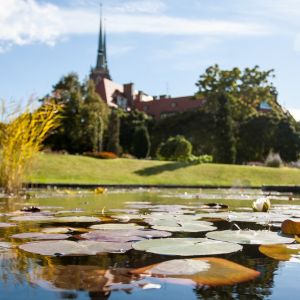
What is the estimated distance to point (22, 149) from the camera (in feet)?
26.0

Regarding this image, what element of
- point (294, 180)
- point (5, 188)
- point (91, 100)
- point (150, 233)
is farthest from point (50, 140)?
point (150, 233)

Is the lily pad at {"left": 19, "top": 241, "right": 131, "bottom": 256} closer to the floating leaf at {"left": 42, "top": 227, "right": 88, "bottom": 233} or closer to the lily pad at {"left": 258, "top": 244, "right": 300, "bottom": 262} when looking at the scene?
the floating leaf at {"left": 42, "top": 227, "right": 88, "bottom": 233}

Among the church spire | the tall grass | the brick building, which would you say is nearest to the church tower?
the church spire

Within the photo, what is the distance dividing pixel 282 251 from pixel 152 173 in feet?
56.2

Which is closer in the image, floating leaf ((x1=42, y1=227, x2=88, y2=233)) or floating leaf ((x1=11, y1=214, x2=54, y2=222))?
floating leaf ((x1=42, y1=227, x2=88, y2=233))

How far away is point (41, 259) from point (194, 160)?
22535 mm

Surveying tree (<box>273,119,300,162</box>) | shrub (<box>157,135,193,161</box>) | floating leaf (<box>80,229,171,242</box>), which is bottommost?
floating leaf (<box>80,229,171,242</box>)

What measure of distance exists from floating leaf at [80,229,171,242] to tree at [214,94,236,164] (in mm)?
27809

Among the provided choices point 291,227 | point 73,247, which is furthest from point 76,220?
point 291,227

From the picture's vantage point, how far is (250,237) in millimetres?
2744

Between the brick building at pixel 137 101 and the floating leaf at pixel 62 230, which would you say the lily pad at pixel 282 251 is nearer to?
the floating leaf at pixel 62 230

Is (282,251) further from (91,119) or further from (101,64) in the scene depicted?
(101,64)

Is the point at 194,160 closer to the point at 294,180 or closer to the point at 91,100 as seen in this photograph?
the point at 294,180

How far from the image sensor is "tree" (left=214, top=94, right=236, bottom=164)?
99.6ft
